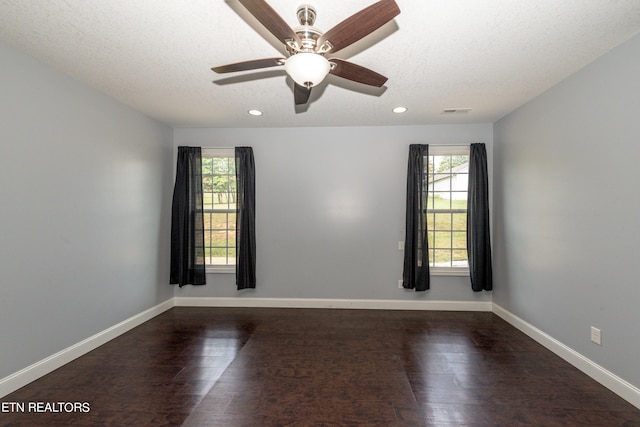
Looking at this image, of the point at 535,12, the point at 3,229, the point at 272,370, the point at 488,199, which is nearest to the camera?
the point at 535,12

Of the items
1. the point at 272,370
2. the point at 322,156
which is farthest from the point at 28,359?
the point at 322,156

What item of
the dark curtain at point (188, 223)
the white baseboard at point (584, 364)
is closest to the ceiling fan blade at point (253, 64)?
the dark curtain at point (188, 223)

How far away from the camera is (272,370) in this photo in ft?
8.46

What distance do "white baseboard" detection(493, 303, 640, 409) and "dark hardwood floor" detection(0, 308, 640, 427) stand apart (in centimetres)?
6

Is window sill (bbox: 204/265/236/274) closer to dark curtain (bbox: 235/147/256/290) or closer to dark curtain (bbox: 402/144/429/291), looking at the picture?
dark curtain (bbox: 235/147/256/290)

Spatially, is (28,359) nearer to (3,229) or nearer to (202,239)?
(3,229)

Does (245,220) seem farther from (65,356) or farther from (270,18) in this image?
(270,18)

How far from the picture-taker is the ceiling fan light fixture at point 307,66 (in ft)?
5.37

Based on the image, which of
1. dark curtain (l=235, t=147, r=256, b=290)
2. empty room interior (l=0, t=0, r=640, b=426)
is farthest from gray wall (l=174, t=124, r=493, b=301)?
Answer: dark curtain (l=235, t=147, r=256, b=290)

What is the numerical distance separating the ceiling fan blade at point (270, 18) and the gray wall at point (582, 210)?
2507mm

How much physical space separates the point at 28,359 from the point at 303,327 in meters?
2.49

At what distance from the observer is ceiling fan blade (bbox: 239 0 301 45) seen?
137 cm

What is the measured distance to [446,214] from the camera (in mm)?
4289

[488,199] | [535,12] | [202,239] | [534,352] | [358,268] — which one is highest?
[535,12]
